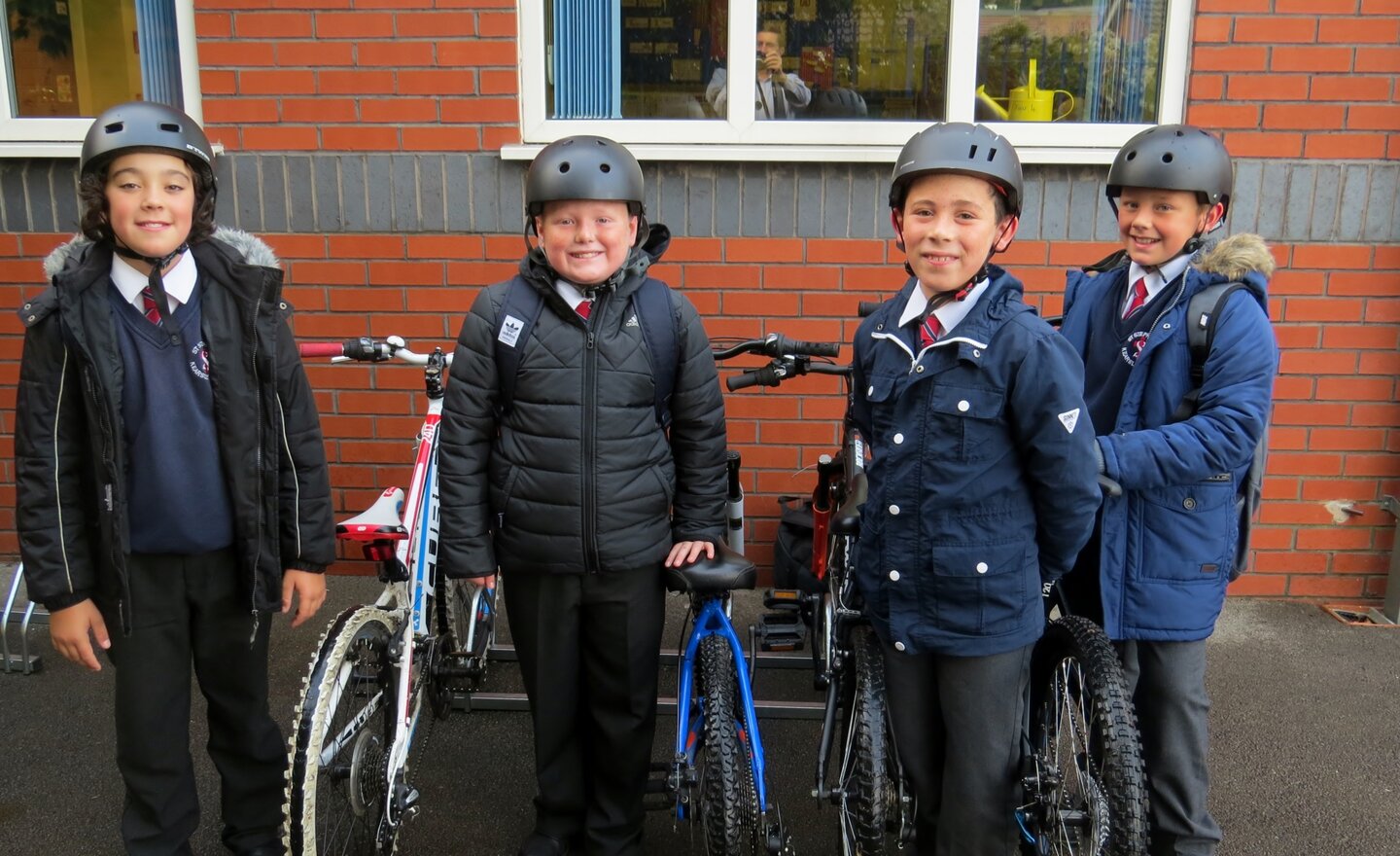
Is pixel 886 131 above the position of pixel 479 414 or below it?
above

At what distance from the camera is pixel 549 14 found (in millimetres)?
4418

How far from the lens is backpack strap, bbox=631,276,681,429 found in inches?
107

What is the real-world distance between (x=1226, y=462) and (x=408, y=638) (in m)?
2.12

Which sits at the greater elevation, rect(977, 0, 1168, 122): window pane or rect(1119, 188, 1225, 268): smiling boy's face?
rect(977, 0, 1168, 122): window pane

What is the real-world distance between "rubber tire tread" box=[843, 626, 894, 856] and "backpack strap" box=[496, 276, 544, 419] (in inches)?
44.4

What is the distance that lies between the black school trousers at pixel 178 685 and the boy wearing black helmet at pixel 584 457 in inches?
22.1

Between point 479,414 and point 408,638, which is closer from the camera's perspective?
point 479,414

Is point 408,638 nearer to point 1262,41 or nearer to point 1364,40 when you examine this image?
point 1262,41

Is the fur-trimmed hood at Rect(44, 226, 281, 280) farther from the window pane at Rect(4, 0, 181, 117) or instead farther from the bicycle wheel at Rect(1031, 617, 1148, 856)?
the window pane at Rect(4, 0, 181, 117)

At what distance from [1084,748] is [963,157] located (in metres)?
1.39

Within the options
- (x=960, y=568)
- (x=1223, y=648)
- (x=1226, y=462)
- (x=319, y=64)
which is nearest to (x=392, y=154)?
(x=319, y=64)

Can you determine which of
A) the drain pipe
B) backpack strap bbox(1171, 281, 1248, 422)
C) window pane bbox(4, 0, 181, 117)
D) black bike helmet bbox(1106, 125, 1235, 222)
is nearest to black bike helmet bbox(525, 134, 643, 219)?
black bike helmet bbox(1106, 125, 1235, 222)

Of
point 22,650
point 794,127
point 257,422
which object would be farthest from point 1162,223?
point 22,650

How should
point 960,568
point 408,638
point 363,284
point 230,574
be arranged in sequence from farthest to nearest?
point 363,284 < point 408,638 < point 230,574 < point 960,568
